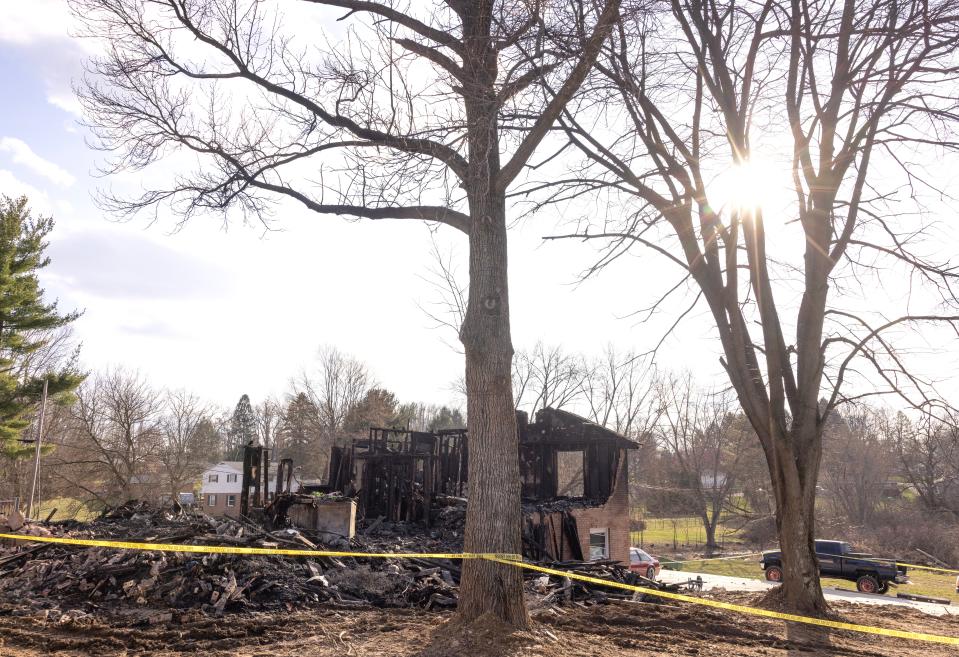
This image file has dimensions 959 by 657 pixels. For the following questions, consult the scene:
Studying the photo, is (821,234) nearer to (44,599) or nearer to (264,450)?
(44,599)

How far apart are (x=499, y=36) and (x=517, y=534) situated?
5654 mm

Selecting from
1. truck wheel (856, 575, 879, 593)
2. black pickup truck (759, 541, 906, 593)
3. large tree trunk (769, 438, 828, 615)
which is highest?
large tree trunk (769, 438, 828, 615)

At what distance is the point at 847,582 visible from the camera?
31266 millimetres

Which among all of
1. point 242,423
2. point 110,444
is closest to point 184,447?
point 110,444

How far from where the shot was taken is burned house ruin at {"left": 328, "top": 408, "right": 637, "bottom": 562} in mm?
20203

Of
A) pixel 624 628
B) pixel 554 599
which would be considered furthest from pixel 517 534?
pixel 554 599

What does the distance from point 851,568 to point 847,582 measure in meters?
10.1

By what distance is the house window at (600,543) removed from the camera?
79.2 ft

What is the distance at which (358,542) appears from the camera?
47.1 ft

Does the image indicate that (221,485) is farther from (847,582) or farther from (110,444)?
(847,582)

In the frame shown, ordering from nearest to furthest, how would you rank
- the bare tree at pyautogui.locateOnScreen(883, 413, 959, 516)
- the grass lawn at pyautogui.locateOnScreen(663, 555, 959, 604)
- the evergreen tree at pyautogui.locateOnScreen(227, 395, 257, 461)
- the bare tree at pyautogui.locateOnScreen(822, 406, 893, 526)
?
the bare tree at pyautogui.locateOnScreen(883, 413, 959, 516), the grass lawn at pyautogui.locateOnScreen(663, 555, 959, 604), the bare tree at pyautogui.locateOnScreen(822, 406, 893, 526), the evergreen tree at pyautogui.locateOnScreen(227, 395, 257, 461)

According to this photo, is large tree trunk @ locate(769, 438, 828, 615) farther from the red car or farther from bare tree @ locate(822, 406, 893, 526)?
bare tree @ locate(822, 406, 893, 526)

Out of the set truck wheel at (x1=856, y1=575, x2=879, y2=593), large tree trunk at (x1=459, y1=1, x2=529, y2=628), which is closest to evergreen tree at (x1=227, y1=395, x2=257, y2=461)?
truck wheel at (x1=856, y1=575, x2=879, y2=593)

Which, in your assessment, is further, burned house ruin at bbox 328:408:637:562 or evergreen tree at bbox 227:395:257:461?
evergreen tree at bbox 227:395:257:461
